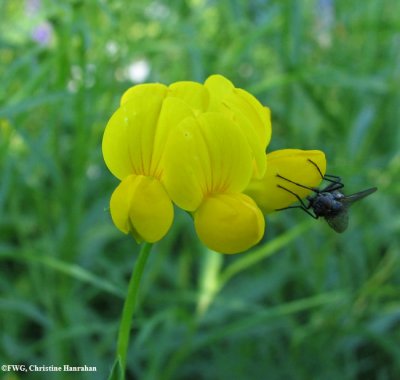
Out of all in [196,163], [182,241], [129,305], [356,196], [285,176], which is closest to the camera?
[129,305]

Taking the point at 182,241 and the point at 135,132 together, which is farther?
the point at 182,241

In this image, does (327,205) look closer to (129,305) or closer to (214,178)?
(214,178)

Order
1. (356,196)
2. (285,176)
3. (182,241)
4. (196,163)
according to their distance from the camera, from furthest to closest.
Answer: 1. (182,241)
2. (356,196)
3. (285,176)
4. (196,163)

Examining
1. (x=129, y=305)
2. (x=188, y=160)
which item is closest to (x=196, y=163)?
(x=188, y=160)

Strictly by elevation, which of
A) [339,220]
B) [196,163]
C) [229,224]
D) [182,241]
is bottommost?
[182,241]

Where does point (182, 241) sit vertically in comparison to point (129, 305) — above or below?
below

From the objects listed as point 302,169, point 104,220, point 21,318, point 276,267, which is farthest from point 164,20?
point 302,169

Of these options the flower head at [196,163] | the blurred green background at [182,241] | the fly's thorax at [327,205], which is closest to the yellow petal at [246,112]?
the flower head at [196,163]
